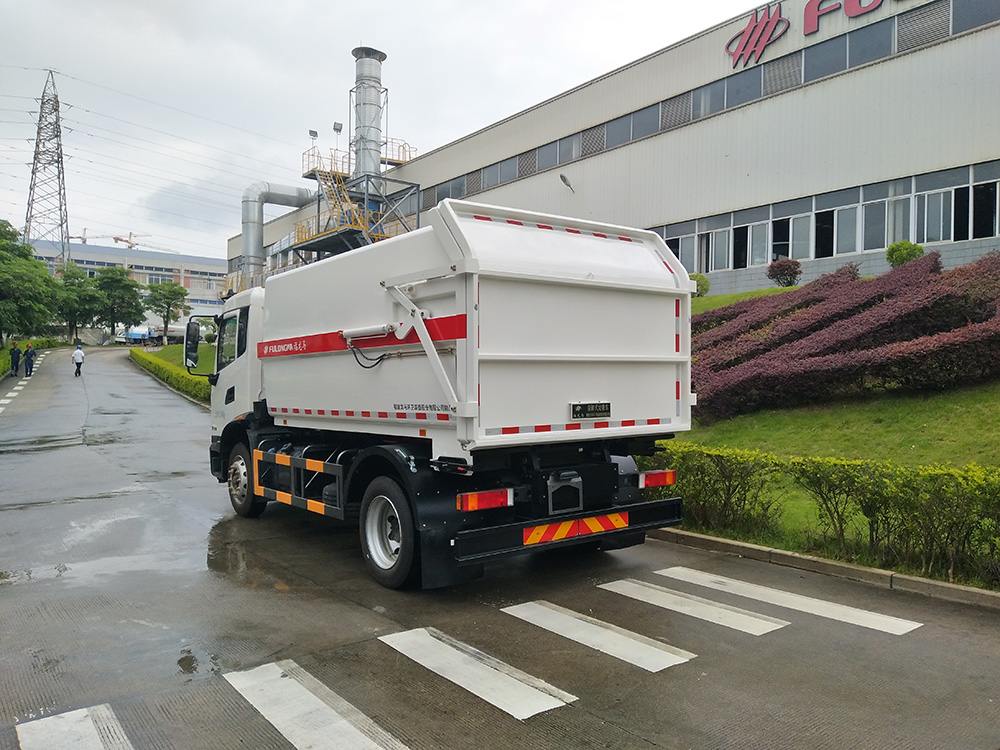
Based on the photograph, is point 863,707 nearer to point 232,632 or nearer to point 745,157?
point 232,632

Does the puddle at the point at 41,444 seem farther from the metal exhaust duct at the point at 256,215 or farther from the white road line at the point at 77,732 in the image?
the metal exhaust duct at the point at 256,215

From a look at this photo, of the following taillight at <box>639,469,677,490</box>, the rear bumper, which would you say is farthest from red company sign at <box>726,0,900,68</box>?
the rear bumper

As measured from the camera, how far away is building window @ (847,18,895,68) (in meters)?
21.1

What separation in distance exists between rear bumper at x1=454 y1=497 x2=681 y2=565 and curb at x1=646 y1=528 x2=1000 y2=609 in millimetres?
859

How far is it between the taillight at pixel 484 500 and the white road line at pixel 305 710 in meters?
1.70

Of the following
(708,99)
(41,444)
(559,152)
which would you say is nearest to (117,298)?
(559,152)

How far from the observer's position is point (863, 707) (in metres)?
4.12

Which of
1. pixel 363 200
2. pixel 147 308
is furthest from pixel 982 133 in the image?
pixel 147 308

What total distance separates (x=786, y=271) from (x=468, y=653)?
64.2 feet

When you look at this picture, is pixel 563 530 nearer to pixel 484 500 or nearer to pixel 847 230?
pixel 484 500

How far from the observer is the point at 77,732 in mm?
3838

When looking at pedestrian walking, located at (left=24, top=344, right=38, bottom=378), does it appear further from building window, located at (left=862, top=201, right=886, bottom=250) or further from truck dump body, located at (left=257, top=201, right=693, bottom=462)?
building window, located at (left=862, top=201, right=886, bottom=250)

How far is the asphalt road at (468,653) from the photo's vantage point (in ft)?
12.7

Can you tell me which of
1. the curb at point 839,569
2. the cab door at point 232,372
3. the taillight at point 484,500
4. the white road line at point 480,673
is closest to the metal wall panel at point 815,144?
the curb at point 839,569
